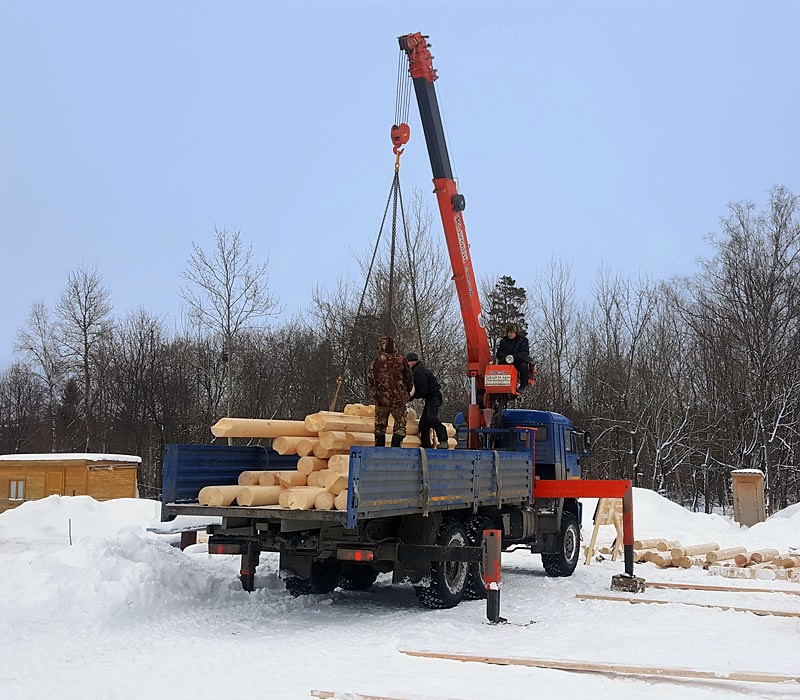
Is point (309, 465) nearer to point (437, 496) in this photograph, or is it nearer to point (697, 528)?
point (437, 496)

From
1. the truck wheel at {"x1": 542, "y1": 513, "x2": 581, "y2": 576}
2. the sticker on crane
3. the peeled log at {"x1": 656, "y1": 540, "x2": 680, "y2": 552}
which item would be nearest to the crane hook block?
the sticker on crane

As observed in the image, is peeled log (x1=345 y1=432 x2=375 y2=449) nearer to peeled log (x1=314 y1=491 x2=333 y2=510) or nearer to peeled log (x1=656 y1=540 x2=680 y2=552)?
peeled log (x1=314 y1=491 x2=333 y2=510)

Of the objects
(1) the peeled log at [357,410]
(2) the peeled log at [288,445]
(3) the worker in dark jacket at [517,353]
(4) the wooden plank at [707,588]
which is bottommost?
(4) the wooden plank at [707,588]

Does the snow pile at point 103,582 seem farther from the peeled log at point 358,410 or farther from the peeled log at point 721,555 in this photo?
the peeled log at point 721,555

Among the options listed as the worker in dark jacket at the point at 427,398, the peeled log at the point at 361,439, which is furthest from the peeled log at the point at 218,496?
the worker in dark jacket at the point at 427,398

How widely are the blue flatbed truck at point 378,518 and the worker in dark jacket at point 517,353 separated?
1.96 m

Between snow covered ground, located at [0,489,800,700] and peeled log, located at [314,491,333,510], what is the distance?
1263mm

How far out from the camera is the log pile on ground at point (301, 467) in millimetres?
8766

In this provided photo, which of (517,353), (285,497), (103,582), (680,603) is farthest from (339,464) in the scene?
(517,353)

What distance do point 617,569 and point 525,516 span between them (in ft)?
10.7

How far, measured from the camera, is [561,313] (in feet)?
126

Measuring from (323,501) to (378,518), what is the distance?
0.83m

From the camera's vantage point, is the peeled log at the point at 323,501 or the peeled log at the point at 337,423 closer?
the peeled log at the point at 323,501

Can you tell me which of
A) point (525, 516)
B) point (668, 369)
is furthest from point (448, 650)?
point (668, 369)
